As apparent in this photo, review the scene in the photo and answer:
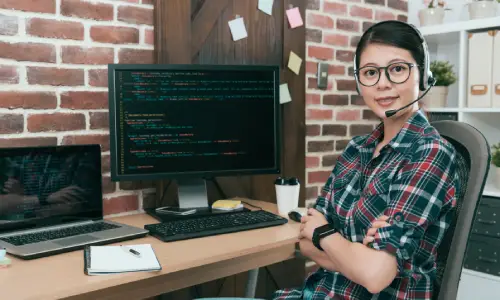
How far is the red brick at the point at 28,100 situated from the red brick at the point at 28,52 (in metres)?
0.11

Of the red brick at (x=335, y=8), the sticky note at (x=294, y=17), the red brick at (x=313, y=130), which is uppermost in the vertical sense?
the red brick at (x=335, y=8)

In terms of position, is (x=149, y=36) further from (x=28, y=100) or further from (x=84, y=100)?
(x=28, y=100)

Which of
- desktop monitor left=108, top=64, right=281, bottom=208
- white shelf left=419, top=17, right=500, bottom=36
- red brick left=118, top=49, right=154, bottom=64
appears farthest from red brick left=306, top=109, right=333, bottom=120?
red brick left=118, top=49, right=154, bottom=64

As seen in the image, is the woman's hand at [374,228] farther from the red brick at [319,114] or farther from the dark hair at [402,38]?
the red brick at [319,114]

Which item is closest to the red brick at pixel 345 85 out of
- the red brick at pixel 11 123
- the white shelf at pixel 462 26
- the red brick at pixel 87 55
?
the white shelf at pixel 462 26

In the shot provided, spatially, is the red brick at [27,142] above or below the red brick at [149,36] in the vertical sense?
below

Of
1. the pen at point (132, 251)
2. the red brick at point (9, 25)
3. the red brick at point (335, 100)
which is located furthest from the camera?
the red brick at point (335, 100)

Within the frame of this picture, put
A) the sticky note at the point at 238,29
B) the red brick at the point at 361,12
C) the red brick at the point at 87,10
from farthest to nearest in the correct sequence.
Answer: the red brick at the point at 361,12, the sticky note at the point at 238,29, the red brick at the point at 87,10

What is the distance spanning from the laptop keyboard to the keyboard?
0.15 meters

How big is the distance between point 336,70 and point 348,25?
0.25m

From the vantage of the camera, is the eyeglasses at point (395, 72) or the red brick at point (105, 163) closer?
the eyeglasses at point (395, 72)

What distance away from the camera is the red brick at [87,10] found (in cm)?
178

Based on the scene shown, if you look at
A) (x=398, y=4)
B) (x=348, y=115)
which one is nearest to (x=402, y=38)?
(x=348, y=115)

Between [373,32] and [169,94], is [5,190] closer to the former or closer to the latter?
[169,94]
